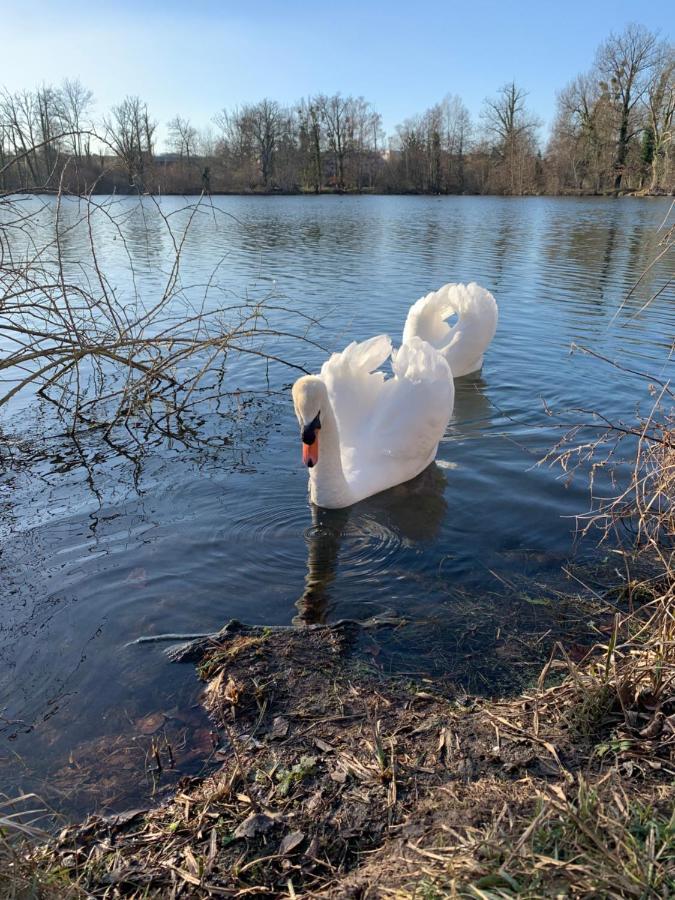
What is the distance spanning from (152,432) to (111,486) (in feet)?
5.08

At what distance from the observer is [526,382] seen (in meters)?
9.51

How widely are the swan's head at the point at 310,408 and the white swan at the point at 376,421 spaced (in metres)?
0.23

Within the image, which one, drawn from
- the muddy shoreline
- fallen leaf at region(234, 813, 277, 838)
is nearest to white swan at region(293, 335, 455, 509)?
the muddy shoreline

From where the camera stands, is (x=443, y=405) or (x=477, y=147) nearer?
(x=443, y=405)

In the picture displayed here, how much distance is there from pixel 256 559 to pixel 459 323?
5473mm

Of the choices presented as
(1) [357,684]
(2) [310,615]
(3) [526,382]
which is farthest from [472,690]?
(3) [526,382]

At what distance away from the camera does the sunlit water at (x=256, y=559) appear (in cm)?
363

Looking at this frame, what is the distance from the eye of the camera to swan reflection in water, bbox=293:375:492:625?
→ 4.88m

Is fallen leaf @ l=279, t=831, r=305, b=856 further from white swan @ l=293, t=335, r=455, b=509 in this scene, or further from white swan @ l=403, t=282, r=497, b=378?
white swan @ l=403, t=282, r=497, b=378

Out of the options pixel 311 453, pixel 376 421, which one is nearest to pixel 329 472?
pixel 311 453

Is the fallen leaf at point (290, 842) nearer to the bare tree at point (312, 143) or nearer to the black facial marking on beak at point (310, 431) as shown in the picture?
the black facial marking on beak at point (310, 431)

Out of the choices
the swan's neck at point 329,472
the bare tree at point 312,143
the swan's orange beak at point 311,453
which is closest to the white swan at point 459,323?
the swan's neck at point 329,472

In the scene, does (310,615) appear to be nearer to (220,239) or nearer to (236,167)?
(220,239)

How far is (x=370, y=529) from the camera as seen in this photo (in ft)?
18.9
